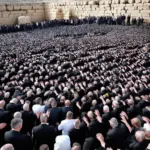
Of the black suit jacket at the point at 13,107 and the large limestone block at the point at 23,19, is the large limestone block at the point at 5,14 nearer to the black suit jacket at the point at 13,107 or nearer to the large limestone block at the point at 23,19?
the large limestone block at the point at 23,19

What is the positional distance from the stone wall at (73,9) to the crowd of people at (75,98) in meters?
13.4

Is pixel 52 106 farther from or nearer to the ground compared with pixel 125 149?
farther from the ground

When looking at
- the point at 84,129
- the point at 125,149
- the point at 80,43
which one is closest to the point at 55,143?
the point at 84,129

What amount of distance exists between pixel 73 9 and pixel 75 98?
28.4m

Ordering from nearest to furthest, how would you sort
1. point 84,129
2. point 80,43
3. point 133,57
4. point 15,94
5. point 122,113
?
1. point 84,129
2. point 122,113
3. point 15,94
4. point 133,57
5. point 80,43

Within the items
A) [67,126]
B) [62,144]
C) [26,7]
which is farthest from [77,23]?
[62,144]

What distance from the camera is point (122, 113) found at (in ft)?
23.1

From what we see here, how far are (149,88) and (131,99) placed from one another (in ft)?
4.59

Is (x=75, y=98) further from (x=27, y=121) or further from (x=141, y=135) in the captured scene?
(x=141, y=135)

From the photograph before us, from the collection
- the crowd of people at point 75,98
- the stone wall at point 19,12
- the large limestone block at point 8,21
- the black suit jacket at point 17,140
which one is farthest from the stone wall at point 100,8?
the black suit jacket at point 17,140

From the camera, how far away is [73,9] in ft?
115

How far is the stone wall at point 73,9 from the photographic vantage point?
29.0 meters

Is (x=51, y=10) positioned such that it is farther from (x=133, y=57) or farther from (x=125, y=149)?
(x=125, y=149)

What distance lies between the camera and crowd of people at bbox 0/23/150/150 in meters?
5.95
